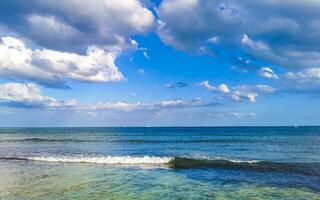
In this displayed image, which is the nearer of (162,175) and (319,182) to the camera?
(319,182)

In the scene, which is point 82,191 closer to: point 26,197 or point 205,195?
point 26,197

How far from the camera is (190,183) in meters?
21.7

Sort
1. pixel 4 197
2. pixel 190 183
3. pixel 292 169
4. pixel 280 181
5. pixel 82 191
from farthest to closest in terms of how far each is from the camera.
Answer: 1. pixel 292 169
2. pixel 280 181
3. pixel 190 183
4. pixel 82 191
5. pixel 4 197

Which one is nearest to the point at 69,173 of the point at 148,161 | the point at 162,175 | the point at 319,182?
the point at 162,175

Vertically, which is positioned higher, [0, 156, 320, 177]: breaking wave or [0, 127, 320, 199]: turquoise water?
[0, 156, 320, 177]: breaking wave

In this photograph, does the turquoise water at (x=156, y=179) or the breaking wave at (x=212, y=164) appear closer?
the turquoise water at (x=156, y=179)

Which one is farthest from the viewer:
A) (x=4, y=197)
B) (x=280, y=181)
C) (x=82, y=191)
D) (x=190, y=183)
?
(x=280, y=181)

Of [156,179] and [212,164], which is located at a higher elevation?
[212,164]

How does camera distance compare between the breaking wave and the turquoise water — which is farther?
the breaking wave

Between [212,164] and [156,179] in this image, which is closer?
[156,179]

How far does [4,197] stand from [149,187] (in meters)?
7.77

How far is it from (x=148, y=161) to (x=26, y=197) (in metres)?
16.4

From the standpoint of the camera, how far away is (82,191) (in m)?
19.0

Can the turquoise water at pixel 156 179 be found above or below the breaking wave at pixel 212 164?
below
